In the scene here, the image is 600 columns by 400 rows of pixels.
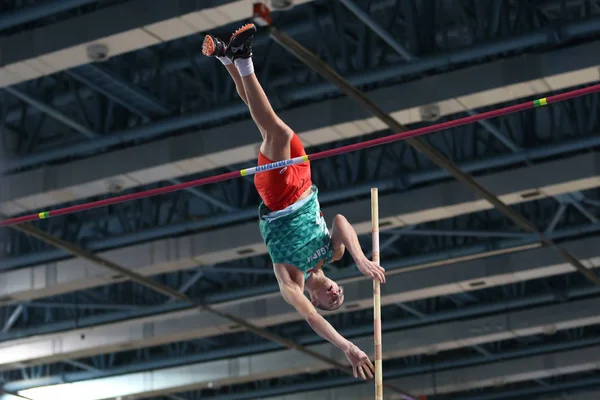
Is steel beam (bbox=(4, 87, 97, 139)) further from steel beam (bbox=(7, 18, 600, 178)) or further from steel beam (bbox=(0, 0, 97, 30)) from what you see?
steel beam (bbox=(0, 0, 97, 30))

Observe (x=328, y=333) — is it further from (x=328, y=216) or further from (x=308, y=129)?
(x=328, y=216)

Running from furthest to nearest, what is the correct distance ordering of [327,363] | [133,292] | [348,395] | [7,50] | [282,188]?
[348,395], [327,363], [133,292], [7,50], [282,188]

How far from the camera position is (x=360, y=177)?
15.2 m

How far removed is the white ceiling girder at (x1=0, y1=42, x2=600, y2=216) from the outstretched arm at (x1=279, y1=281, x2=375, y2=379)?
5.39m

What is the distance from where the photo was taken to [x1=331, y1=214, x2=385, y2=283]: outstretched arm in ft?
24.9

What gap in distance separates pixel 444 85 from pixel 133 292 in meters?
8.51

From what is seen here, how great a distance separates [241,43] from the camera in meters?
7.55

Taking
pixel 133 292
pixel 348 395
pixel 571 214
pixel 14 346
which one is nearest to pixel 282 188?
pixel 571 214

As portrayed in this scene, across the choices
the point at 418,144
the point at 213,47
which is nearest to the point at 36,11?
the point at 418,144

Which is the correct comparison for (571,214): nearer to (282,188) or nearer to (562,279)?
(562,279)

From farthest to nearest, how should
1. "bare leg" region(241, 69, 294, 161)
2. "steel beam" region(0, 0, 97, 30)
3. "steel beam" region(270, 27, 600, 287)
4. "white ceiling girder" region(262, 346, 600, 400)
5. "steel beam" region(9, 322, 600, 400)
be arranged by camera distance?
1. "white ceiling girder" region(262, 346, 600, 400)
2. "steel beam" region(9, 322, 600, 400)
3. "steel beam" region(270, 27, 600, 287)
4. "steel beam" region(0, 0, 97, 30)
5. "bare leg" region(241, 69, 294, 161)

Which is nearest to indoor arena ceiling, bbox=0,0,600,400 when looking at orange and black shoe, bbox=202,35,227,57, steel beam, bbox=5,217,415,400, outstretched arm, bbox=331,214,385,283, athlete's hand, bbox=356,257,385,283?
steel beam, bbox=5,217,415,400

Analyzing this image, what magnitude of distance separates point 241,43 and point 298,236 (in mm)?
1366

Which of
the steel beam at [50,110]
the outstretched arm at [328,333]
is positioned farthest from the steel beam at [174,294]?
the outstretched arm at [328,333]
